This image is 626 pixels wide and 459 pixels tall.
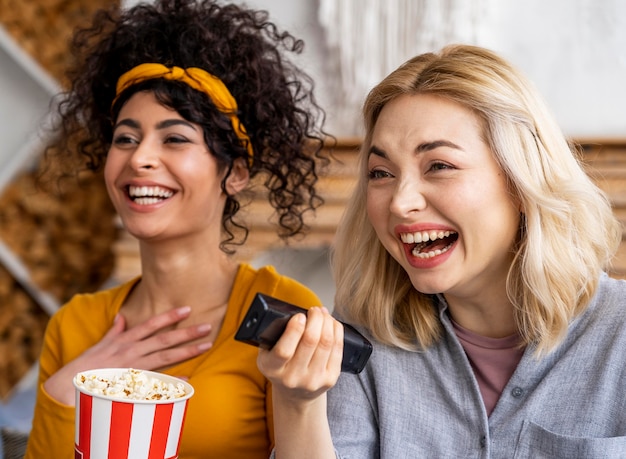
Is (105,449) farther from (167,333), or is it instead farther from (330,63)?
(330,63)

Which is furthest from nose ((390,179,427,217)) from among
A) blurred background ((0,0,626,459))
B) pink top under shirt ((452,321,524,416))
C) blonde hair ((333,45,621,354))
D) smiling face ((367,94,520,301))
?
blurred background ((0,0,626,459))

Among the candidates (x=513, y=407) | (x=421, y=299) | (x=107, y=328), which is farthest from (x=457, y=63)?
(x=107, y=328)

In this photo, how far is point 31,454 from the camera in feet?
4.65

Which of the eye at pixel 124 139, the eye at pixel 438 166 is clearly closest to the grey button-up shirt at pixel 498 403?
the eye at pixel 438 166

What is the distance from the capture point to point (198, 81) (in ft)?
4.73

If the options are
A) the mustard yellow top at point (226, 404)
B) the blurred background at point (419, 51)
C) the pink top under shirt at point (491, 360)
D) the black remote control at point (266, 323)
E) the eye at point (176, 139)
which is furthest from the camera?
the blurred background at point (419, 51)

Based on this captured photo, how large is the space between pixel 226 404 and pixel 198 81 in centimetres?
55

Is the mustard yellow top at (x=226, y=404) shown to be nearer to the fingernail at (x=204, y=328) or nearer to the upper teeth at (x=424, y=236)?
the fingernail at (x=204, y=328)

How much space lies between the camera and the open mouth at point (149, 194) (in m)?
1.40

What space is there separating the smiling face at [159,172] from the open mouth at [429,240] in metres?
0.42

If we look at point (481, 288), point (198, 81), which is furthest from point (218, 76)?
point (481, 288)

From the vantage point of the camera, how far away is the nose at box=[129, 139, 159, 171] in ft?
4.52

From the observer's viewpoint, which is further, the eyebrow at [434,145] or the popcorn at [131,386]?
A: the eyebrow at [434,145]

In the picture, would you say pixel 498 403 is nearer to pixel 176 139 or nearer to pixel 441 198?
pixel 441 198
